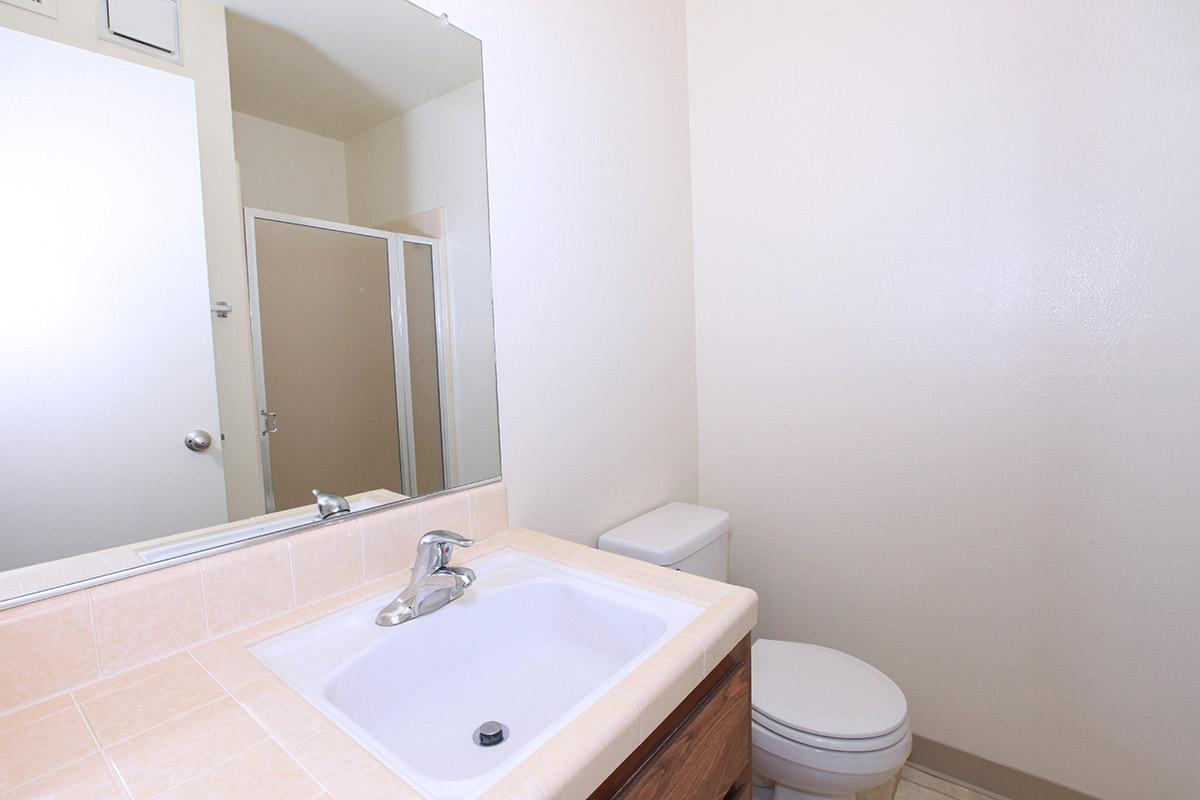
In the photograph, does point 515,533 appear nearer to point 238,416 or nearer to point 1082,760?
point 238,416

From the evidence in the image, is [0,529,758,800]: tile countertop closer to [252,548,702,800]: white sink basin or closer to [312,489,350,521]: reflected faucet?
[252,548,702,800]: white sink basin

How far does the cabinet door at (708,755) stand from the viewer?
2.31 feet

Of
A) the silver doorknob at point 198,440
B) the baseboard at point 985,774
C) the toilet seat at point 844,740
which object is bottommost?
the baseboard at point 985,774

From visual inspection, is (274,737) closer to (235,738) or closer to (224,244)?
(235,738)

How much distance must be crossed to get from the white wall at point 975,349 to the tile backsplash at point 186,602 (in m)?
1.23

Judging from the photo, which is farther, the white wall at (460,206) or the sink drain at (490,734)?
the white wall at (460,206)

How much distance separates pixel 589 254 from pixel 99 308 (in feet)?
3.35

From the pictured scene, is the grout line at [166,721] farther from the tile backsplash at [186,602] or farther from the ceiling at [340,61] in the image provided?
the ceiling at [340,61]

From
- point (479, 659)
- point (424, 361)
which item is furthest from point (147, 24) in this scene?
point (479, 659)

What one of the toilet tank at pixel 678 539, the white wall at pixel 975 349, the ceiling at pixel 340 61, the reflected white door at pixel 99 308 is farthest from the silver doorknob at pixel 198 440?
the white wall at pixel 975 349

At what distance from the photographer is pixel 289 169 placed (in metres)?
0.93

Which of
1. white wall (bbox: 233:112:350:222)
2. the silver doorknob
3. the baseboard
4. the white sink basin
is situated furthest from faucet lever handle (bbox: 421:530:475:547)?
the baseboard

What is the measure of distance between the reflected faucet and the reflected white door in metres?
0.14

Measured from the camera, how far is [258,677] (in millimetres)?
708
